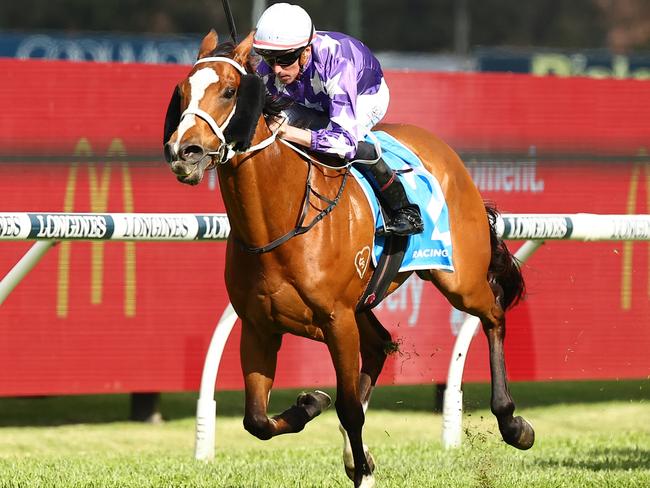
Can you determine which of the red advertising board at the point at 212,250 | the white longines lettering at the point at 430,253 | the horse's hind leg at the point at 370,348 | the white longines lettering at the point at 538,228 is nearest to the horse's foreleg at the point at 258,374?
the white longines lettering at the point at 430,253

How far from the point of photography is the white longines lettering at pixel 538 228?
6.34 metres

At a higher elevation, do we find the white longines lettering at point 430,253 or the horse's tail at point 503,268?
the white longines lettering at point 430,253

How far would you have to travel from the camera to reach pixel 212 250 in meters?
7.68

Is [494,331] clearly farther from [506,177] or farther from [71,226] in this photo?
Answer: [506,177]

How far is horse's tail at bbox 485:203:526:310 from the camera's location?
6047 millimetres

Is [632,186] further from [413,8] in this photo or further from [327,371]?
[413,8]

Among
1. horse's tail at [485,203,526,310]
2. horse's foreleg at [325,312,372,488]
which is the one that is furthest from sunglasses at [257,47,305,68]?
horse's tail at [485,203,526,310]

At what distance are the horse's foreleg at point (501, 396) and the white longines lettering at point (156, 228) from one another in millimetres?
1429

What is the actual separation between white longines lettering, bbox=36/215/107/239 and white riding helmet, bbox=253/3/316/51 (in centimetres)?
136

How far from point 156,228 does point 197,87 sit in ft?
5.31

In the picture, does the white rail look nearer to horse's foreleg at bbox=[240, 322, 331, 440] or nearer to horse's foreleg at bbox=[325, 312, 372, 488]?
horse's foreleg at bbox=[240, 322, 331, 440]

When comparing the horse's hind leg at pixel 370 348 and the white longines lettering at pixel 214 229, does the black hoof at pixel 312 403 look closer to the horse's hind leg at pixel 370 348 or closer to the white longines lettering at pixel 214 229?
the horse's hind leg at pixel 370 348

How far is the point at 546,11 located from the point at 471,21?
3.13m

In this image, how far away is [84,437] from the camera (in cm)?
746
